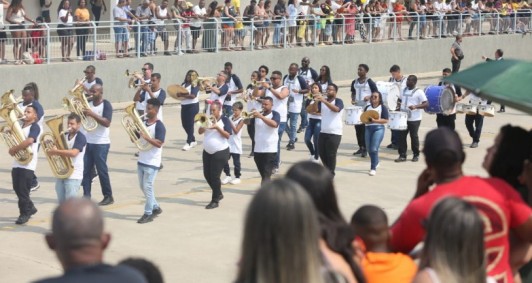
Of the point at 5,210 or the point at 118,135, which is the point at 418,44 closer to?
the point at 118,135

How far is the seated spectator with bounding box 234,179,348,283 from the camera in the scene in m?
4.06

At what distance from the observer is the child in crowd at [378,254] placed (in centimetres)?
507

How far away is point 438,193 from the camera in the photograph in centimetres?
528

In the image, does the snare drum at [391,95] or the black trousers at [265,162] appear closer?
the black trousers at [265,162]

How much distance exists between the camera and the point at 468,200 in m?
5.25

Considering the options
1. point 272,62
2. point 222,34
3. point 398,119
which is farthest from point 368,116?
point 272,62

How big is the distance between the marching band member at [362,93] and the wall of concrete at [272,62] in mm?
7443

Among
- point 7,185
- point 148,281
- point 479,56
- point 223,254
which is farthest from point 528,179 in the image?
point 479,56

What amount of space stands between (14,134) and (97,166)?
1.31m

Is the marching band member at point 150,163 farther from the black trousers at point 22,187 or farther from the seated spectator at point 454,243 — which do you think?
the seated spectator at point 454,243

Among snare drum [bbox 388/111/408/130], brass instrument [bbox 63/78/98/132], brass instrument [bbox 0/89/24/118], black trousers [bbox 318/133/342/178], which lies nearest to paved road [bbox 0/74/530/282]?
black trousers [bbox 318/133/342/178]

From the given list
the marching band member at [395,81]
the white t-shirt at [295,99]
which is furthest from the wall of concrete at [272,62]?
the marching band member at [395,81]

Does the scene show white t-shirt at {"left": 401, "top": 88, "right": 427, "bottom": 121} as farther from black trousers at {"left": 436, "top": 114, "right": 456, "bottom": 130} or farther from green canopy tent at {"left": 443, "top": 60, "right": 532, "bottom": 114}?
green canopy tent at {"left": 443, "top": 60, "right": 532, "bottom": 114}

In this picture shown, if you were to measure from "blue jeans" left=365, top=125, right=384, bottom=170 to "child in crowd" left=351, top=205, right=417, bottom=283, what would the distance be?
1188 centimetres
